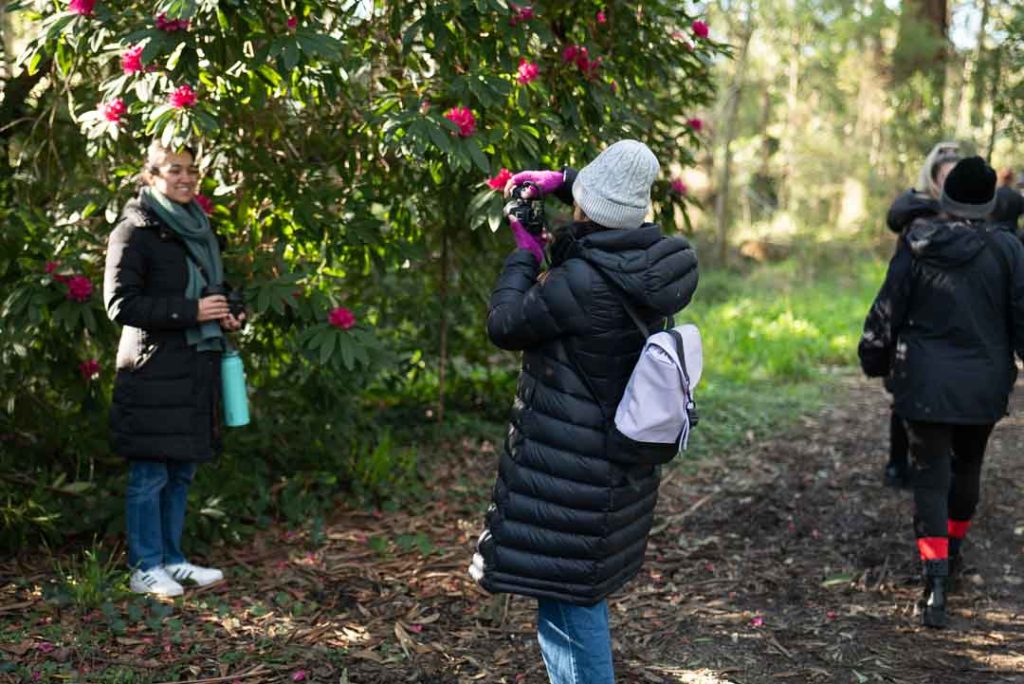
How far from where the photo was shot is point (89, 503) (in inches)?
172

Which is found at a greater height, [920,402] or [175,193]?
[175,193]

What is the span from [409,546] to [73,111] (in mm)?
2485

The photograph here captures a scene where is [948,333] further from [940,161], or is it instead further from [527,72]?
[527,72]

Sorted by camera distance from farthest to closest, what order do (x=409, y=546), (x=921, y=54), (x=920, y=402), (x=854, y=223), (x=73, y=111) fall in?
(x=854, y=223) < (x=921, y=54) < (x=409, y=546) < (x=73, y=111) < (x=920, y=402)

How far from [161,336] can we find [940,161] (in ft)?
11.4

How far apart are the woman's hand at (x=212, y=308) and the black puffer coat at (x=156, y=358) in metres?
0.02

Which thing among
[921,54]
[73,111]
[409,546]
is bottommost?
[409,546]

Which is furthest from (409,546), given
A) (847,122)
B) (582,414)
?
(847,122)

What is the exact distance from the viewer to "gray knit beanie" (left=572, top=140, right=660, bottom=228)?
2.63 m

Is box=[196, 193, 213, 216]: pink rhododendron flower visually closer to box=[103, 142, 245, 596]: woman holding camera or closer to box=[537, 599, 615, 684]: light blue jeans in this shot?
box=[103, 142, 245, 596]: woman holding camera

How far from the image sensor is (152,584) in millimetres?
3992

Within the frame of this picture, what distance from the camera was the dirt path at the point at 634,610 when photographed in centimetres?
357

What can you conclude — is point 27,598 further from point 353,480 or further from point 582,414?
point 582,414

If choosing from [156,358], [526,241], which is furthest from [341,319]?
[526,241]
